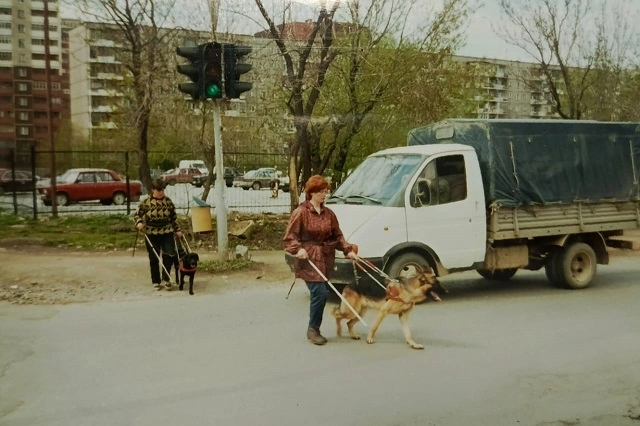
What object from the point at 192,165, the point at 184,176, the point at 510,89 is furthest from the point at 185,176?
the point at 510,89

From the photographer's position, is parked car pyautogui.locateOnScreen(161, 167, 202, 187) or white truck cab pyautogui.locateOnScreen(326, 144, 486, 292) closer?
white truck cab pyautogui.locateOnScreen(326, 144, 486, 292)

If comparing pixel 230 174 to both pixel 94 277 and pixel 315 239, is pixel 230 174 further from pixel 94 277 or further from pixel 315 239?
pixel 315 239

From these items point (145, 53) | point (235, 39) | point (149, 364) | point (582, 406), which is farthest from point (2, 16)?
point (582, 406)

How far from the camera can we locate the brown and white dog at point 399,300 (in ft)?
23.5

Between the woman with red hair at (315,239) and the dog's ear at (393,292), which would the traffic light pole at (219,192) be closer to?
the woman with red hair at (315,239)

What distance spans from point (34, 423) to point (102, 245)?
10565mm

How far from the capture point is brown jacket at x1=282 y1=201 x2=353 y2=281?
7.17m

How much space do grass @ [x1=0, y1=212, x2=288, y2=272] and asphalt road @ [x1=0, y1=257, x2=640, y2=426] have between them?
428 centimetres

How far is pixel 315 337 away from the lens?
7414 millimetres

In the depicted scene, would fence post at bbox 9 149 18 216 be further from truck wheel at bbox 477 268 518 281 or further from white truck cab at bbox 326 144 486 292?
truck wheel at bbox 477 268 518 281

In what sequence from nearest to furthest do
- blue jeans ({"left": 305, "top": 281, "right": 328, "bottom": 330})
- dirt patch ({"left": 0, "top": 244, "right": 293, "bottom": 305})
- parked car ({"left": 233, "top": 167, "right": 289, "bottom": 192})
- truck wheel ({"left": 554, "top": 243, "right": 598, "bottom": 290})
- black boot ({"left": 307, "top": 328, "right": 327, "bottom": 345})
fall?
1. blue jeans ({"left": 305, "top": 281, "right": 328, "bottom": 330})
2. black boot ({"left": 307, "top": 328, "right": 327, "bottom": 345})
3. dirt patch ({"left": 0, "top": 244, "right": 293, "bottom": 305})
4. truck wheel ({"left": 554, "top": 243, "right": 598, "bottom": 290})
5. parked car ({"left": 233, "top": 167, "right": 289, "bottom": 192})

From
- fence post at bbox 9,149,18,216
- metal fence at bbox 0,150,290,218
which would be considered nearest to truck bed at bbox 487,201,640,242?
metal fence at bbox 0,150,290,218

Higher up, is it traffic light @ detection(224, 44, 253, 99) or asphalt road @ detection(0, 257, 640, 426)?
traffic light @ detection(224, 44, 253, 99)

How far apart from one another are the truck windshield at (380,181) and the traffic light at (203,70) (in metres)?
3.16
